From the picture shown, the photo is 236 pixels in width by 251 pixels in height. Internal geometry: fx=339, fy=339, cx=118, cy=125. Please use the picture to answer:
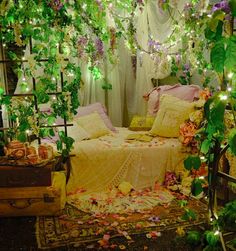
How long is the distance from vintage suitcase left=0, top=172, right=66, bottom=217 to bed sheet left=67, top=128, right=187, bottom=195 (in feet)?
1.84

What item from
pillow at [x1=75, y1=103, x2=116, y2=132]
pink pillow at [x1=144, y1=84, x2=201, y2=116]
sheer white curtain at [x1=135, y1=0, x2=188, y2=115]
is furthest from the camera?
sheer white curtain at [x1=135, y1=0, x2=188, y2=115]

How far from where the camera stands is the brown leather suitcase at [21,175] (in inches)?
114

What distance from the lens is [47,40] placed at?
3.07 meters

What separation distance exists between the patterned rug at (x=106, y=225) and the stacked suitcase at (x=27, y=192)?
0.39ft

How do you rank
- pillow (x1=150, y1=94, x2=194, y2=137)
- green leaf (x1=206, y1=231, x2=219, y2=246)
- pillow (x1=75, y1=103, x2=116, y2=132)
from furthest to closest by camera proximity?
pillow (x1=75, y1=103, x2=116, y2=132) → pillow (x1=150, y1=94, x2=194, y2=137) → green leaf (x1=206, y1=231, x2=219, y2=246)

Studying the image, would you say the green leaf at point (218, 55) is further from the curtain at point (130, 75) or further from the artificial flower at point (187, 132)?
the curtain at point (130, 75)

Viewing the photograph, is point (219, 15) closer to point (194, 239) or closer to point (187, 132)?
point (194, 239)

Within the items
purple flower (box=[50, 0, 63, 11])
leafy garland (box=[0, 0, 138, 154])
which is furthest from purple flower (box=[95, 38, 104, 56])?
purple flower (box=[50, 0, 63, 11])

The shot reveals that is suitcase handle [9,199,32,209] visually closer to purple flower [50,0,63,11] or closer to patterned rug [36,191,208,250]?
patterned rug [36,191,208,250]

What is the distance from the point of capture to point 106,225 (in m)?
2.78

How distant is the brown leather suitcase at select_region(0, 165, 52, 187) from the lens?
2.89m

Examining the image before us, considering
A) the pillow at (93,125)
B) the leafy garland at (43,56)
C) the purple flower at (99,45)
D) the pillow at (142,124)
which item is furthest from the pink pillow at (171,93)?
the leafy garland at (43,56)

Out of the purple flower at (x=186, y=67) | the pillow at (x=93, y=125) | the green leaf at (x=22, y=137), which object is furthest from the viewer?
the purple flower at (x=186, y=67)

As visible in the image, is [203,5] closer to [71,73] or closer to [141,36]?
[141,36]
